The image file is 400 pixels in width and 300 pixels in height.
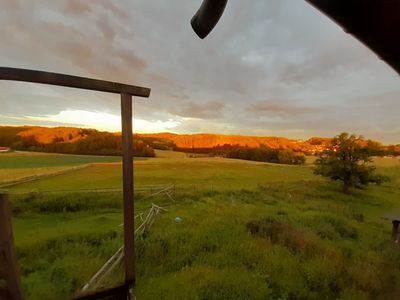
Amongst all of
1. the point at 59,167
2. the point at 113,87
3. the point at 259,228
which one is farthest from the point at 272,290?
the point at 59,167

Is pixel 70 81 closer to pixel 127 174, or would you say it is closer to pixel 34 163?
pixel 127 174

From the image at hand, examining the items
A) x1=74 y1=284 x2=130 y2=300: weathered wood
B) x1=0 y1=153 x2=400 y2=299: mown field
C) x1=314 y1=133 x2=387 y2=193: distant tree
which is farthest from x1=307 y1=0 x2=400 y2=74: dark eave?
x1=314 y1=133 x2=387 y2=193: distant tree

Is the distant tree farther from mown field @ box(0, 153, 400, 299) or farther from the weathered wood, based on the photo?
the weathered wood

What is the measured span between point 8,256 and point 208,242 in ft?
16.2

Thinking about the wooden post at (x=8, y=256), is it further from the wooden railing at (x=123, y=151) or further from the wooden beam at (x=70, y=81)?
the wooden beam at (x=70, y=81)

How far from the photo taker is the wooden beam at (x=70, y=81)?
1900mm

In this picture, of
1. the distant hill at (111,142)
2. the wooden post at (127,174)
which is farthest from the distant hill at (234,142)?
the wooden post at (127,174)

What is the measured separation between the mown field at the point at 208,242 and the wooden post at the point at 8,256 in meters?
2.27

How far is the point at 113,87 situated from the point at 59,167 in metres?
8.58

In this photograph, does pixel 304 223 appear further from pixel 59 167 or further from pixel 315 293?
pixel 59 167

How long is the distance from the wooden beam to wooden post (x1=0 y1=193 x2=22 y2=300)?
874mm

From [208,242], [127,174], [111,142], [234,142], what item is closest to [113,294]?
[127,174]

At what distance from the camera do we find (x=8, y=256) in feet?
5.82

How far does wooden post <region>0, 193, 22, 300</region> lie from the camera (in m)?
1.73
